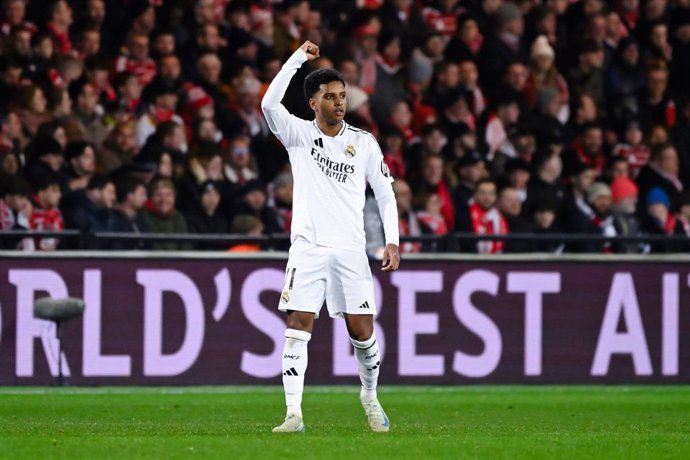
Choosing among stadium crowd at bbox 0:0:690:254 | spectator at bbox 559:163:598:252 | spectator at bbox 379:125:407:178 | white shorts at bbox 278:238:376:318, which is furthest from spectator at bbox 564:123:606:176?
white shorts at bbox 278:238:376:318

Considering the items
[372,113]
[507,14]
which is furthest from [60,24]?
[507,14]

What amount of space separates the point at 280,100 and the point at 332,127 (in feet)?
1.44

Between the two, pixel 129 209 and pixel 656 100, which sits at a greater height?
pixel 656 100

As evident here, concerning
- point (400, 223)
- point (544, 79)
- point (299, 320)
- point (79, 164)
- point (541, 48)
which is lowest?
point (299, 320)

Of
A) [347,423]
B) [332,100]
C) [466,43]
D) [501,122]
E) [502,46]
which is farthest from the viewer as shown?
[502,46]

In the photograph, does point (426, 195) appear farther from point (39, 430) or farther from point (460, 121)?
point (39, 430)

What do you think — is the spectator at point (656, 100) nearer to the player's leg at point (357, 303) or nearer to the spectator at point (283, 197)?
the spectator at point (283, 197)

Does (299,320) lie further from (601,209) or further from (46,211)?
(601,209)

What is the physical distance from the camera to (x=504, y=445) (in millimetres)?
9359

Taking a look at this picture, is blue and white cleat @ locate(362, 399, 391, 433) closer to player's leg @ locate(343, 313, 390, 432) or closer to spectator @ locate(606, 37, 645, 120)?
player's leg @ locate(343, 313, 390, 432)

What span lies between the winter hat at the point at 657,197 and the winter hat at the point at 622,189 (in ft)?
0.73

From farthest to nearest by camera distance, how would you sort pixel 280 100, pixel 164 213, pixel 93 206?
pixel 164 213
pixel 93 206
pixel 280 100

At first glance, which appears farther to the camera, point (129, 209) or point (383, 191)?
point (129, 209)

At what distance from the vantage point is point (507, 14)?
→ 65.5 ft
